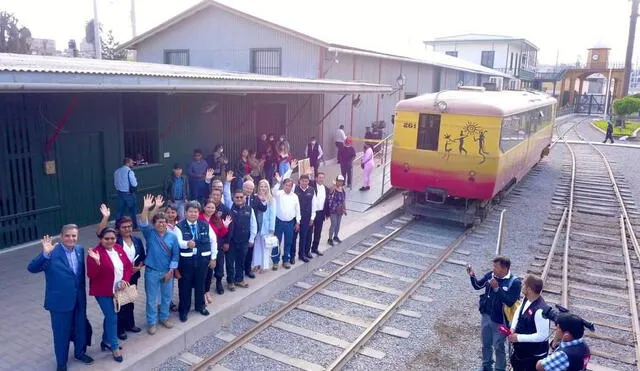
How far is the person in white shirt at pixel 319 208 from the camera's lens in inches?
363

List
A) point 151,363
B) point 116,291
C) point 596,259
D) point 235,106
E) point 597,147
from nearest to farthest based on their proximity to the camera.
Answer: point 116,291
point 151,363
point 596,259
point 235,106
point 597,147

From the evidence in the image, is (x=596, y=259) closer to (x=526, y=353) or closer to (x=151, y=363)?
(x=526, y=353)

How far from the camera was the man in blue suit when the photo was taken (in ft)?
16.8

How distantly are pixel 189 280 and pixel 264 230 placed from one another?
1.89 meters

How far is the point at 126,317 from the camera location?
6.29m

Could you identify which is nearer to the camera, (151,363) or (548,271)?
(151,363)

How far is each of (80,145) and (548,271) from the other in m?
9.24

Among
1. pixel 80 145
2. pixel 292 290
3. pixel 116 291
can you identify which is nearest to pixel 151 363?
pixel 116 291

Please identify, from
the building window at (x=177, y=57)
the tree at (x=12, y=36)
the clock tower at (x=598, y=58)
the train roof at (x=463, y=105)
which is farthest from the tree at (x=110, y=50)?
the clock tower at (x=598, y=58)

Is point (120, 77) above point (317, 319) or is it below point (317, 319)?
above

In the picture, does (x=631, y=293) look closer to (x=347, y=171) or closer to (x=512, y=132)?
(x=512, y=132)

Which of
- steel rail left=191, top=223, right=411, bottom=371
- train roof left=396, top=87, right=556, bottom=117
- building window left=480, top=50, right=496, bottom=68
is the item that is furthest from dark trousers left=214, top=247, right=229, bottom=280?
building window left=480, top=50, right=496, bottom=68

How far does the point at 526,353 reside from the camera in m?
4.98

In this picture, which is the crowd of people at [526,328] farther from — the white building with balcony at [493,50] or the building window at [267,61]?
the white building with balcony at [493,50]
